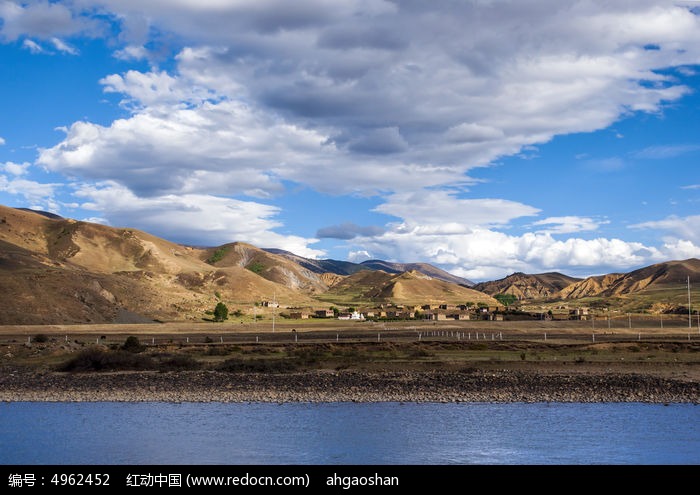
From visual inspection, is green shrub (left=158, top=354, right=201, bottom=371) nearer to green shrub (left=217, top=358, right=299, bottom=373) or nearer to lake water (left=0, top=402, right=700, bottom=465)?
green shrub (left=217, top=358, right=299, bottom=373)

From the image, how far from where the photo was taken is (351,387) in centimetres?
4250

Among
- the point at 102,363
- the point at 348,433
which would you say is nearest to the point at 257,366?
the point at 102,363

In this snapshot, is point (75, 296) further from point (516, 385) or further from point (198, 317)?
point (516, 385)

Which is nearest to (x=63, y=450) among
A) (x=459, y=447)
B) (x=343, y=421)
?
(x=343, y=421)

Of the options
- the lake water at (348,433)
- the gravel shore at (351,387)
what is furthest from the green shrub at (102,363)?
the lake water at (348,433)

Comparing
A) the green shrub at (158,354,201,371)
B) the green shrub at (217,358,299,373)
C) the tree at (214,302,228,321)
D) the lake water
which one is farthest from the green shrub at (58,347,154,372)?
the tree at (214,302,228,321)

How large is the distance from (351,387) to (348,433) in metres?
12.7

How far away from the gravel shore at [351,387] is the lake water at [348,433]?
1904mm

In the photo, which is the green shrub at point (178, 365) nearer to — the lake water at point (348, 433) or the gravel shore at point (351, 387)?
Answer: the gravel shore at point (351, 387)

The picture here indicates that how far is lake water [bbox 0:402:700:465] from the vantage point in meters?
25.5

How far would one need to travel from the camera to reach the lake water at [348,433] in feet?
83.6

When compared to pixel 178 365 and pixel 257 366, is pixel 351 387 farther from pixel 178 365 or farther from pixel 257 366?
pixel 178 365

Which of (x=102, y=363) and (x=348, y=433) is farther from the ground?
(x=102, y=363)

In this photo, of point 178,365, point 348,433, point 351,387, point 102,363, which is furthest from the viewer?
point 178,365
